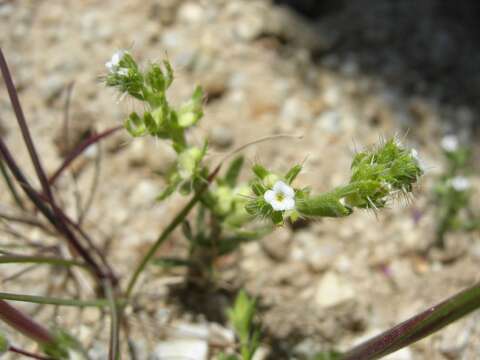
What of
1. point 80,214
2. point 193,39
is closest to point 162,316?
point 80,214

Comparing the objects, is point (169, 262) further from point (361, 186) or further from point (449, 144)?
point (449, 144)

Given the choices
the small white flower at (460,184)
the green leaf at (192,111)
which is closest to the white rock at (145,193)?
the green leaf at (192,111)

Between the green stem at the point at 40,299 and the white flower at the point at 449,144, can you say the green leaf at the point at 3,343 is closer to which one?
the green stem at the point at 40,299

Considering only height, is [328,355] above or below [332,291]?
below

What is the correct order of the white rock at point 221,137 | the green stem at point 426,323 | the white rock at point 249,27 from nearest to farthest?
the green stem at point 426,323 < the white rock at point 221,137 < the white rock at point 249,27

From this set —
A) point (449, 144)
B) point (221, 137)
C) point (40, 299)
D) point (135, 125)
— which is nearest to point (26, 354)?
point (40, 299)

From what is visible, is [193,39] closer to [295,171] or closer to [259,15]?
[259,15]
